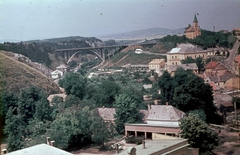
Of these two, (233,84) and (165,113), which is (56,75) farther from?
(165,113)

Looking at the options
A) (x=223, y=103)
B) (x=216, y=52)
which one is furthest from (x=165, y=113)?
(x=216, y=52)

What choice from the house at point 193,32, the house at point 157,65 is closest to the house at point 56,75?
the house at point 157,65

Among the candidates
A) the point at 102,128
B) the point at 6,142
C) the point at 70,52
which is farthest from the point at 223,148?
the point at 70,52

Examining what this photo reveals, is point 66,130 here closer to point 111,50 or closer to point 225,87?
point 225,87

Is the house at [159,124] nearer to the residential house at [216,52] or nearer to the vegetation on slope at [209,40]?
the vegetation on slope at [209,40]

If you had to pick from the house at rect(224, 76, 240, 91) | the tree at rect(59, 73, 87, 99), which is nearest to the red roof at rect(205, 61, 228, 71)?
the house at rect(224, 76, 240, 91)

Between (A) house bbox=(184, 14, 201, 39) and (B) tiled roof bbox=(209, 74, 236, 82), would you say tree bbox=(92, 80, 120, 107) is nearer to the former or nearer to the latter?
(B) tiled roof bbox=(209, 74, 236, 82)
